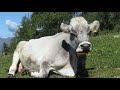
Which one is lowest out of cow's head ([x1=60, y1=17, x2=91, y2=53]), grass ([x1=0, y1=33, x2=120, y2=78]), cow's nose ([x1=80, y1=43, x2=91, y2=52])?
grass ([x1=0, y1=33, x2=120, y2=78])

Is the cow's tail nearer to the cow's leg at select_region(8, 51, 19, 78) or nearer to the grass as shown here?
the cow's leg at select_region(8, 51, 19, 78)

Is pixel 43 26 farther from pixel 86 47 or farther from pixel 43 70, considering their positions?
pixel 86 47

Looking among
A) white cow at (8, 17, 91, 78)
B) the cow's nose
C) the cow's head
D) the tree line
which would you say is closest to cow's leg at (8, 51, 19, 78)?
white cow at (8, 17, 91, 78)

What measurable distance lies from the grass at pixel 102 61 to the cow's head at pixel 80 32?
105 centimetres

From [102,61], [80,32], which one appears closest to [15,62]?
[102,61]

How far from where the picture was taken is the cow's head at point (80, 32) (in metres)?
8.02

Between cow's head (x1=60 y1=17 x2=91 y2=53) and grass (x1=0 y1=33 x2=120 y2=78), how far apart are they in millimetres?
1049

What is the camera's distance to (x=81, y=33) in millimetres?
8359

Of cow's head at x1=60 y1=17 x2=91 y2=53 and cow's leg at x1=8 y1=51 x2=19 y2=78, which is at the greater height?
cow's head at x1=60 y1=17 x2=91 y2=53

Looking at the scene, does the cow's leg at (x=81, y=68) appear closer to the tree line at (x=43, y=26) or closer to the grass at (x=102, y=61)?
the grass at (x=102, y=61)

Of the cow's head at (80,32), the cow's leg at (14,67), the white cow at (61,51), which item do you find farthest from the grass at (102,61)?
the cow's head at (80,32)

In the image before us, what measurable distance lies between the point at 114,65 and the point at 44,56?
2.20m

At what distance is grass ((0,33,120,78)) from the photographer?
30.6 ft
